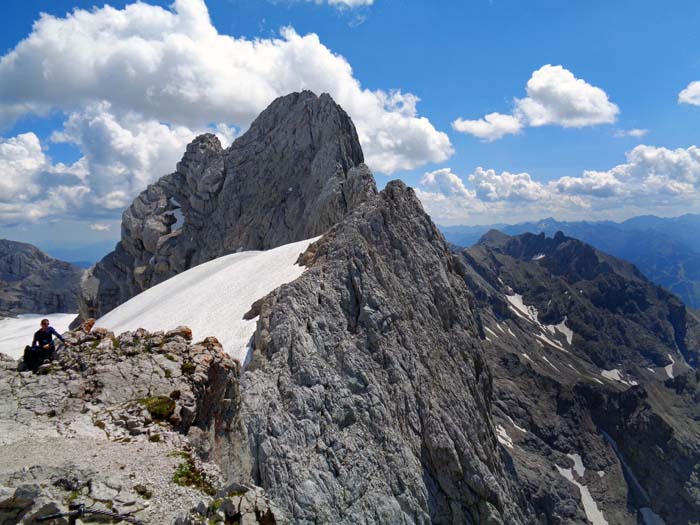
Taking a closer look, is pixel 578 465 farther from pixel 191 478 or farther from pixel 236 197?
pixel 191 478

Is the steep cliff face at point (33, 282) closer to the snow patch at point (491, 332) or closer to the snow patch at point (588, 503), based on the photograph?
the snow patch at point (491, 332)

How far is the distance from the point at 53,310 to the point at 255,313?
15601 centimetres

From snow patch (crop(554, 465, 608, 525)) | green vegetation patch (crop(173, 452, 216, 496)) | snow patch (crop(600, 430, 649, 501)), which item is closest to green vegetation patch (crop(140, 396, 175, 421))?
green vegetation patch (crop(173, 452, 216, 496))

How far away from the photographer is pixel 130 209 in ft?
242

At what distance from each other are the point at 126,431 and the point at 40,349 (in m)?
4.22

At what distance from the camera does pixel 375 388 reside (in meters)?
25.1

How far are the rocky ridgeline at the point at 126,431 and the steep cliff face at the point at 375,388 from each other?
4213mm

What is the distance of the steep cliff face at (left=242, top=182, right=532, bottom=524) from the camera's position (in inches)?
804

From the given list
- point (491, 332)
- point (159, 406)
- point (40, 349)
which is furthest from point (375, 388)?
point (491, 332)

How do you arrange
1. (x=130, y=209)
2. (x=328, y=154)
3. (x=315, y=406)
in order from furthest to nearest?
(x=130, y=209)
(x=328, y=154)
(x=315, y=406)

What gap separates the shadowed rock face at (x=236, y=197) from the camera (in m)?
62.5

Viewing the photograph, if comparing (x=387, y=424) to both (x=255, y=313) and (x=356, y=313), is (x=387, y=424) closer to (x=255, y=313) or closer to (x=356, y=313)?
(x=356, y=313)

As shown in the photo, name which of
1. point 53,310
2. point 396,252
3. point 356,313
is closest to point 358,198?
point 396,252

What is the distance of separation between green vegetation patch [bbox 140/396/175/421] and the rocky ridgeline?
3 centimetres
